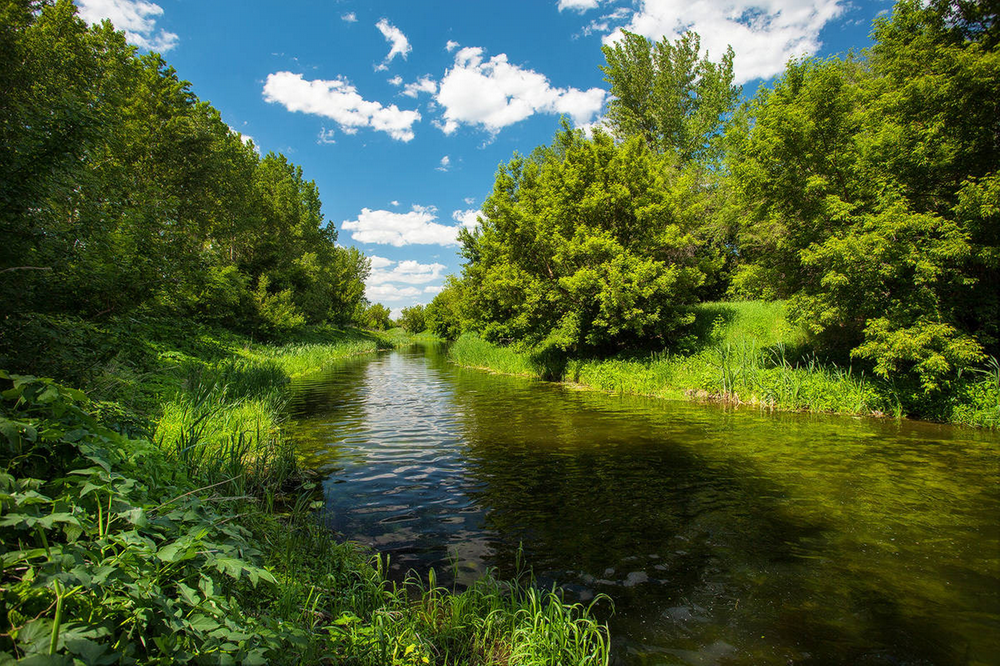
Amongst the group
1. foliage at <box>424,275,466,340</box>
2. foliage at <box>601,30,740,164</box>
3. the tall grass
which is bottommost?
the tall grass

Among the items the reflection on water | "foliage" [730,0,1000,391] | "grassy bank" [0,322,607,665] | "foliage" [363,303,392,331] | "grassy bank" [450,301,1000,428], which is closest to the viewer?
"grassy bank" [0,322,607,665]

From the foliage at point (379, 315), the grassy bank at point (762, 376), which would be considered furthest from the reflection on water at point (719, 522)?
the foliage at point (379, 315)

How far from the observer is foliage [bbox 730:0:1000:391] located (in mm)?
10484

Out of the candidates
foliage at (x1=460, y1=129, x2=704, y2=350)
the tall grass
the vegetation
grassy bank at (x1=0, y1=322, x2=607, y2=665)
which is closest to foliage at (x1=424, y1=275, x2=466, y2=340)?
the tall grass

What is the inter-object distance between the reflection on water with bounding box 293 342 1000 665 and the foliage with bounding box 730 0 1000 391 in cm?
288

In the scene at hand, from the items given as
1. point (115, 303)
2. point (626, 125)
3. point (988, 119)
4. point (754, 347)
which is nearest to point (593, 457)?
point (115, 303)

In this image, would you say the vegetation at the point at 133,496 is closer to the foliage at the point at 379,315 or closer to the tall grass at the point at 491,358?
the tall grass at the point at 491,358

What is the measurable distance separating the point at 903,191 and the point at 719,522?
11653 millimetres

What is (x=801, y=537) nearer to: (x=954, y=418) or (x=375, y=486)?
(x=375, y=486)

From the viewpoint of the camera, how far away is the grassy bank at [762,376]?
35.7 feet

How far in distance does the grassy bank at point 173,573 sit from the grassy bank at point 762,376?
12.3 metres

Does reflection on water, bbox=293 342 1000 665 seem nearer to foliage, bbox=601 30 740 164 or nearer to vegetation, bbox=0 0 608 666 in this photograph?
vegetation, bbox=0 0 608 666

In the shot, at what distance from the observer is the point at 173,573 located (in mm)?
2254

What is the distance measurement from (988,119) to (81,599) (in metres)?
17.6
